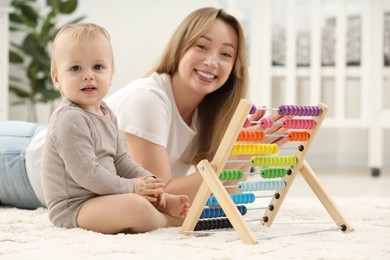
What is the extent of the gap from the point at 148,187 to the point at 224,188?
190 mm

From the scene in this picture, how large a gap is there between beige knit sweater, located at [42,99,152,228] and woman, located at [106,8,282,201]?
0.14 m

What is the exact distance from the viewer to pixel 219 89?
1.82 meters

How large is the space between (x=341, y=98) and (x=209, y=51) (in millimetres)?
1747

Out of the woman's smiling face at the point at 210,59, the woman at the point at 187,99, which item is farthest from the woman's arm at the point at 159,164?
the woman's smiling face at the point at 210,59

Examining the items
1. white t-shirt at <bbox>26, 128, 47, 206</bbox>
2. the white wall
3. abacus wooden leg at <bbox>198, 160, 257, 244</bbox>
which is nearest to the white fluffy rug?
abacus wooden leg at <bbox>198, 160, 257, 244</bbox>

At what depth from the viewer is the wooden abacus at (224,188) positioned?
127 cm

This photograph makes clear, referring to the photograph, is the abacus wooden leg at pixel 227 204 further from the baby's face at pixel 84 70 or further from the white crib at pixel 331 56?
the white crib at pixel 331 56

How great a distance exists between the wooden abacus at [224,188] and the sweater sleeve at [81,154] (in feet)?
→ 0.52

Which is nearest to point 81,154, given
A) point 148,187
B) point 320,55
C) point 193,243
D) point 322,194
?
point 148,187

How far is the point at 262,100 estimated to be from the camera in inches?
131

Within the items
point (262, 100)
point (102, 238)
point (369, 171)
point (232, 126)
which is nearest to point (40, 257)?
point (102, 238)

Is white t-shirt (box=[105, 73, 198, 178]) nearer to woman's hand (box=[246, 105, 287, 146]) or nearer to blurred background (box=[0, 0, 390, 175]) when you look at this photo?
woman's hand (box=[246, 105, 287, 146])

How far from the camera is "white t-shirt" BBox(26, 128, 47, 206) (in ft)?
5.74

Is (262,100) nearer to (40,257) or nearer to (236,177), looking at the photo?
(236,177)
